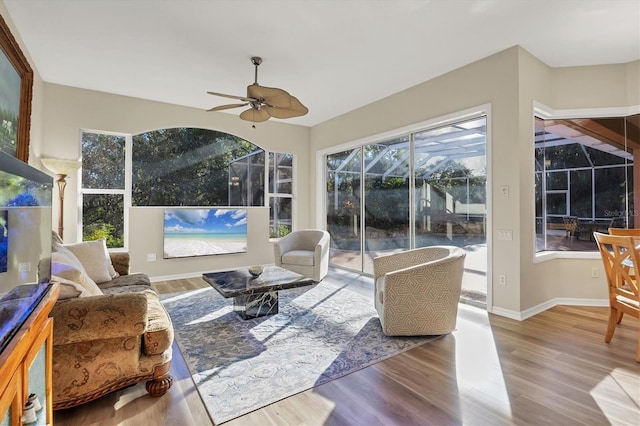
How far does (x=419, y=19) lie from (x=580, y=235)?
332 centimetres

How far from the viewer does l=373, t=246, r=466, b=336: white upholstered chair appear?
2.72m

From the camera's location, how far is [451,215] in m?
4.04

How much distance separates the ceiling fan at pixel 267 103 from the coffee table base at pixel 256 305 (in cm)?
190

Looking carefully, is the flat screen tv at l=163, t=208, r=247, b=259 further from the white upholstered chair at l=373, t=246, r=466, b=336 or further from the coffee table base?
the white upholstered chair at l=373, t=246, r=466, b=336

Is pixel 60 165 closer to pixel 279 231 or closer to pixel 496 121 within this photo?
pixel 279 231

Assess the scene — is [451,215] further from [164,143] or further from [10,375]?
[164,143]

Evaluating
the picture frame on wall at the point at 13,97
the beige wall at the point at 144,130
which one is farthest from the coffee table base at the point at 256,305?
the picture frame on wall at the point at 13,97

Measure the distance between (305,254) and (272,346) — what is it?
7.24 ft

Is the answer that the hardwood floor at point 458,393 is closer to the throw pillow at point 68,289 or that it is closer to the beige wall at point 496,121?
the throw pillow at point 68,289

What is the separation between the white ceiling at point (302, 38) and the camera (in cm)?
270

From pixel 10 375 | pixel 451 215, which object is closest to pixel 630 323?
pixel 451 215

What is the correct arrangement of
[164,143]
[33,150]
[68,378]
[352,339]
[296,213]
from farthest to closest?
[296,213] → [164,143] → [33,150] → [352,339] → [68,378]

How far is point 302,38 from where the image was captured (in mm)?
3174

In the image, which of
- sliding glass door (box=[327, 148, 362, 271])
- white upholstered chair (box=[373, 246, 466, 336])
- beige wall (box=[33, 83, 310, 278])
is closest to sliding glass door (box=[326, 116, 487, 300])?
sliding glass door (box=[327, 148, 362, 271])
